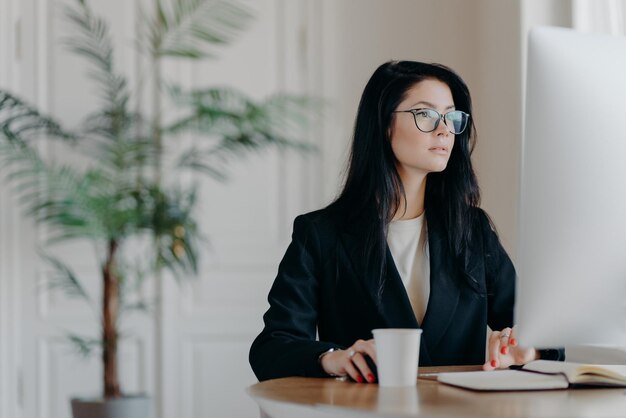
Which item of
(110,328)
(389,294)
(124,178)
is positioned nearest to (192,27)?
(124,178)

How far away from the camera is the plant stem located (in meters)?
3.27

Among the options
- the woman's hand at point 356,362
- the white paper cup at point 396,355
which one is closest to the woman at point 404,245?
the woman's hand at point 356,362

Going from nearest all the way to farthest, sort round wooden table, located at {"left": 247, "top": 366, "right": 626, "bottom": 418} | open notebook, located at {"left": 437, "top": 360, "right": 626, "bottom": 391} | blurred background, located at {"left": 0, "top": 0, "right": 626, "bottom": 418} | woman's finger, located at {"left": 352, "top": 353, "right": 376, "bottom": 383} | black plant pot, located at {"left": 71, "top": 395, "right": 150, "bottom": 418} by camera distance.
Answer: round wooden table, located at {"left": 247, "top": 366, "right": 626, "bottom": 418}
open notebook, located at {"left": 437, "top": 360, "right": 626, "bottom": 391}
woman's finger, located at {"left": 352, "top": 353, "right": 376, "bottom": 383}
black plant pot, located at {"left": 71, "top": 395, "right": 150, "bottom": 418}
blurred background, located at {"left": 0, "top": 0, "right": 626, "bottom": 418}

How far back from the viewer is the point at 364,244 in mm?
2121

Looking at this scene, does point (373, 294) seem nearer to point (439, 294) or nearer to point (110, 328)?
point (439, 294)

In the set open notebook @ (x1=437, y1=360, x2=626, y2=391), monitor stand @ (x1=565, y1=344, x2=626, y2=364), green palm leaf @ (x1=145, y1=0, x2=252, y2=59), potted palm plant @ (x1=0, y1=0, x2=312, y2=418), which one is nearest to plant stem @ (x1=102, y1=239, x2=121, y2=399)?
potted palm plant @ (x1=0, y1=0, x2=312, y2=418)

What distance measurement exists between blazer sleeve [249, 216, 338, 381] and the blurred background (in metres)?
1.90

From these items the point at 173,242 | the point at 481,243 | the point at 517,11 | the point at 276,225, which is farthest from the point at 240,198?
the point at 481,243

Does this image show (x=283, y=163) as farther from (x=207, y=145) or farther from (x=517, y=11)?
(x=517, y=11)

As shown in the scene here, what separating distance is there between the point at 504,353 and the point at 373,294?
378 mm

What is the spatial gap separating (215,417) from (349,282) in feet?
7.02

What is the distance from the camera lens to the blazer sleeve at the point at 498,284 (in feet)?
7.29

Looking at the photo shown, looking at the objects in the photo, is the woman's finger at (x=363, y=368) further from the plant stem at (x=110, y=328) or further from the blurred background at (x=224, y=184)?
the blurred background at (x=224, y=184)

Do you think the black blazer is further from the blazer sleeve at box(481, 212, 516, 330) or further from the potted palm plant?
the potted palm plant
